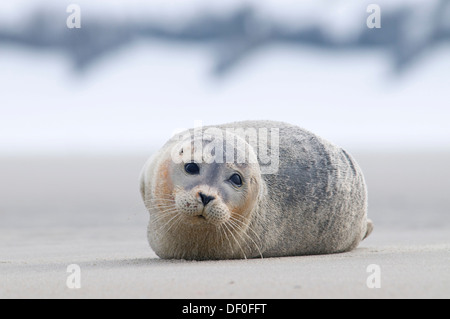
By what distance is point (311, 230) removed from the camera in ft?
24.5

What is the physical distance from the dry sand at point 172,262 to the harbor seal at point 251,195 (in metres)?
0.25

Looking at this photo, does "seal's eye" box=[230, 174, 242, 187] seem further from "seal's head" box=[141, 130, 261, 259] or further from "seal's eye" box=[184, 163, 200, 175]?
"seal's eye" box=[184, 163, 200, 175]

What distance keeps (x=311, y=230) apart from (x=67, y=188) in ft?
42.9

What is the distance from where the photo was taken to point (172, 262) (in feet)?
21.8

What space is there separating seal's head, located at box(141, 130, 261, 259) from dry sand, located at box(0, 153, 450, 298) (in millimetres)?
217

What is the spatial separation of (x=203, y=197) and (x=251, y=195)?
0.61 m

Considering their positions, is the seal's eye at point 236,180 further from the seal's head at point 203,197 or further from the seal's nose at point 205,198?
the seal's nose at point 205,198

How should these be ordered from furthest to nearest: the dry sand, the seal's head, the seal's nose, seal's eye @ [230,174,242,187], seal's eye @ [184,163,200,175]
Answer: seal's eye @ [230,174,242,187], seal's eye @ [184,163,200,175], the seal's head, the seal's nose, the dry sand

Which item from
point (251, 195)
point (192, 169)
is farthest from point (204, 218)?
point (251, 195)

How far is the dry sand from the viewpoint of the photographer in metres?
4.84

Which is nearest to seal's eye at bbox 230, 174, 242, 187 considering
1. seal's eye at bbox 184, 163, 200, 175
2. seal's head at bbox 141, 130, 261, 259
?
seal's head at bbox 141, 130, 261, 259

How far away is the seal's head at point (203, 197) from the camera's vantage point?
20.6 ft

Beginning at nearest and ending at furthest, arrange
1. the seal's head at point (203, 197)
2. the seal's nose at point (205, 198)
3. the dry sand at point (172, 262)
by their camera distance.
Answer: the dry sand at point (172, 262)
the seal's nose at point (205, 198)
the seal's head at point (203, 197)

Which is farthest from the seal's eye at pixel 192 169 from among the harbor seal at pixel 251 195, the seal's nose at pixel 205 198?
the seal's nose at pixel 205 198
